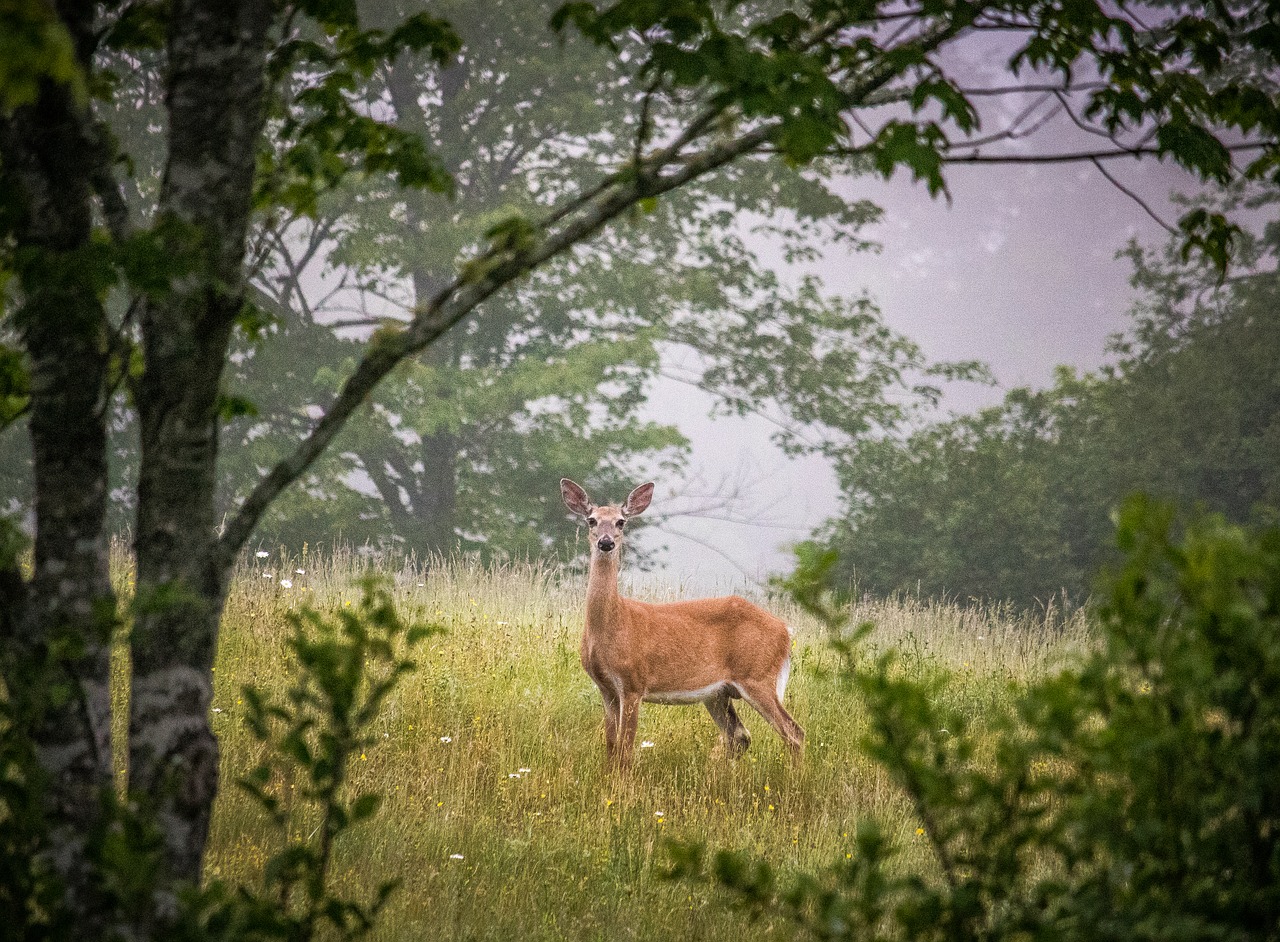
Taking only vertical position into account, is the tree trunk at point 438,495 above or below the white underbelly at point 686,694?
above

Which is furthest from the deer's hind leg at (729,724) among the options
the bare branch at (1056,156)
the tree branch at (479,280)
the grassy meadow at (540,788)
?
the tree branch at (479,280)

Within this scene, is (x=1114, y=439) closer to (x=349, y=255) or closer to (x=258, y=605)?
(x=349, y=255)

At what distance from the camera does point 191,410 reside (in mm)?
2723

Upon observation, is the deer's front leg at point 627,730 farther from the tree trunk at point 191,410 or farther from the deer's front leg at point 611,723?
the tree trunk at point 191,410

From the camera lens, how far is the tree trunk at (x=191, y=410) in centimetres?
263

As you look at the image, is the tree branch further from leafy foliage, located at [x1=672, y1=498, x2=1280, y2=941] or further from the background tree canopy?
leafy foliage, located at [x1=672, y1=498, x2=1280, y2=941]

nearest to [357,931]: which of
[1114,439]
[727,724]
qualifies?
[727,724]

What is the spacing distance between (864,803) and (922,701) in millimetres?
4090

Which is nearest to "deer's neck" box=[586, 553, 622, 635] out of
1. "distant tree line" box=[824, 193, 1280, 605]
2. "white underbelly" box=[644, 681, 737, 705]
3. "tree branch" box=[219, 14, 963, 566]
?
"white underbelly" box=[644, 681, 737, 705]

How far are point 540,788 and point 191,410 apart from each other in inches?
135

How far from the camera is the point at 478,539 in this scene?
1989cm

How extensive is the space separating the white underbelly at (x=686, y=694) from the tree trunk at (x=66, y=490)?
170 inches

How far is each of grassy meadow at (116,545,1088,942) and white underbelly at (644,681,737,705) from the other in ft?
0.86

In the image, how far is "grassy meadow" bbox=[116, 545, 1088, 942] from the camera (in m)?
4.21
